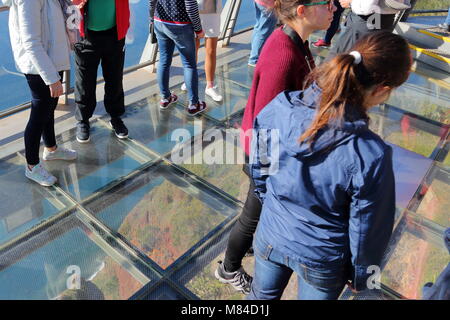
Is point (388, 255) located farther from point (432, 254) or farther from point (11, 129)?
point (11, 129)

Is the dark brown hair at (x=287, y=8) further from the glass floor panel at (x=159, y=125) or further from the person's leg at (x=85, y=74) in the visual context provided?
the glass floor panel at (x=159, y=125)

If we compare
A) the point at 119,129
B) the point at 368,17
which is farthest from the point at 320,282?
the point at 368,17

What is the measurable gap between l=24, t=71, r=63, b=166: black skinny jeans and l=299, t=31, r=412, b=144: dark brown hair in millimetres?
1780

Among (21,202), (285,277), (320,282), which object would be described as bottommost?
(21,202)

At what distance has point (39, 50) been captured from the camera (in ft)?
7.42

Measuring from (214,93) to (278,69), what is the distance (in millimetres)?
2272

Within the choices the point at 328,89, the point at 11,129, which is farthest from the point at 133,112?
the point at 328,89

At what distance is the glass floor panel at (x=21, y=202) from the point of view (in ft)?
8.05

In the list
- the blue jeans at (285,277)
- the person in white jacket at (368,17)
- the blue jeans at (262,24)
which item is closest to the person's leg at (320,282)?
the blue jeans at (285,277)

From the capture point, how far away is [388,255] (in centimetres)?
240

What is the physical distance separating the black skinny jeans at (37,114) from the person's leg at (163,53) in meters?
1.06

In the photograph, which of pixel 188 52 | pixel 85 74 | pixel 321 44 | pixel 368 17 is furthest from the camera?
pixel 321 44

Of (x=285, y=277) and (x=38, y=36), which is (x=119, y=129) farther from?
(x=285, y=277)

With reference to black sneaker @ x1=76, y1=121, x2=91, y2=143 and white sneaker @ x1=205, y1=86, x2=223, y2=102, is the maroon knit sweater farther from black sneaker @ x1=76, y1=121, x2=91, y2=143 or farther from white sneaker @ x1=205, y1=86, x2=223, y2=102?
white sneaker @ x1=205, y1=86, x2=223, y2=102
